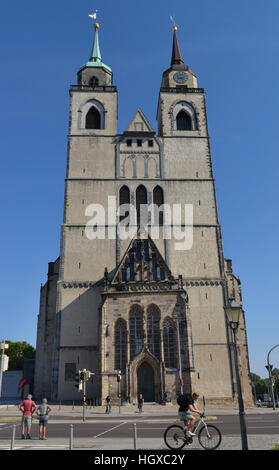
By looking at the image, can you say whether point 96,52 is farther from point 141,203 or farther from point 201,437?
point 201,437

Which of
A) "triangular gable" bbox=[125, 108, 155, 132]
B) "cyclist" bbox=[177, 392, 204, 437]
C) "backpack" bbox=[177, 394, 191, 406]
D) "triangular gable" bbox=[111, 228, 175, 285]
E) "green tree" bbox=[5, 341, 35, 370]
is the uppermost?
"triangular gable" bbox=[125, 108, 155, 132]

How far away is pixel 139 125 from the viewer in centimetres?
4312

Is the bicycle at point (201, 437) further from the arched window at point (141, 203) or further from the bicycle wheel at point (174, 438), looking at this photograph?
the arched window at point (141, 203)

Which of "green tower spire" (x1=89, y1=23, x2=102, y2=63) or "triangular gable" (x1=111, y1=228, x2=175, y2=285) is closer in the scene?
"triangular gable" (x1=111, y1=228, x2=175, y2=285)

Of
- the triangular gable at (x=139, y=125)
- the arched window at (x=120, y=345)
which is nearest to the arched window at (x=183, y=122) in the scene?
the triangular gable at (x=139, y=125)

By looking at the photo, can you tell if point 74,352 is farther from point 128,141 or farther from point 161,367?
point 128,141

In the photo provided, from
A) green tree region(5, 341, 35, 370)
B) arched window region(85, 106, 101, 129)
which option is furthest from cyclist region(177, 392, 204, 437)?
green tree region(5, 341, 35, 370)

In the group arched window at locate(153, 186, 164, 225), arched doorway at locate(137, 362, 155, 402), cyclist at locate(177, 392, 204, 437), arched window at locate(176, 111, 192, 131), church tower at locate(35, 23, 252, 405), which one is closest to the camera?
cyclist at locate(177, 392, 204, 437)

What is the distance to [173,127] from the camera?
43.3 m

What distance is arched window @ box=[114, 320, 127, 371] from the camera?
3158cm

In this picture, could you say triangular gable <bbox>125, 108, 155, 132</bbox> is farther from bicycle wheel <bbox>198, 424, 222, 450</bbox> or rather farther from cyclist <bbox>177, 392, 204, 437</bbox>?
bicycle wheel <bbox>198, 424, 222, 450</bbox>

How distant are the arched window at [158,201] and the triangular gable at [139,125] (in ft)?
23.7

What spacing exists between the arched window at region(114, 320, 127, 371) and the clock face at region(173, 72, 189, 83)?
96.6 feet

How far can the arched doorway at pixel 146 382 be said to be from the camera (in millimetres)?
31391
